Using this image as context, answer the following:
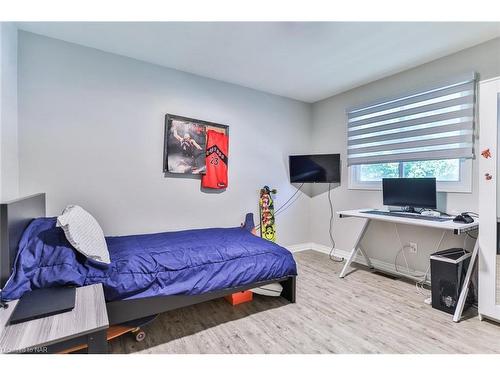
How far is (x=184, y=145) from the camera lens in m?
2.98

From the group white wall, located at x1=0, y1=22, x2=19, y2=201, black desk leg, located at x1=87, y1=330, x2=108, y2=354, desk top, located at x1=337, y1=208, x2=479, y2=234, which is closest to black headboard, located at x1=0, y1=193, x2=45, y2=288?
white wall, located at x1=0, y1=22, x2=19, y2=201

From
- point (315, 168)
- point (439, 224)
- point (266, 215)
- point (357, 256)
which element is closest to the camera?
point (439, 224)

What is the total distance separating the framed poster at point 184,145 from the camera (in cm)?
288

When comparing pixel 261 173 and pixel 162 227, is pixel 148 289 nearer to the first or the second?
pixel 162 227

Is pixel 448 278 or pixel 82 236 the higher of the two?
pixel 82 236

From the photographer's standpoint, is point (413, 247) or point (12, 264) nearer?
point (12, 264)

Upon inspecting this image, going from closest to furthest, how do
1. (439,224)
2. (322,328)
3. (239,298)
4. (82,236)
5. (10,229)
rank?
(10,229), (82,236), (322,328), (439,224), (239,298)

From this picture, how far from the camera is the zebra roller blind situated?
8.10 feet

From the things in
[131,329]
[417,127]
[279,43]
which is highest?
[279,43]

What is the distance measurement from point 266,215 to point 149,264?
2050 mm

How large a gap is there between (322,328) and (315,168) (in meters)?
2.30

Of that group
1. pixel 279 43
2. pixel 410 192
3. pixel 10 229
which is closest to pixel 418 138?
pixel 410 192

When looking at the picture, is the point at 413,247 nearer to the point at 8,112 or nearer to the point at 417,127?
the point at 417,127
